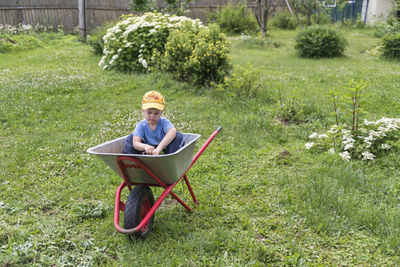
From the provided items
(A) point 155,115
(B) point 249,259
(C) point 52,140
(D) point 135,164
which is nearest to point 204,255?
(B) point 249,259

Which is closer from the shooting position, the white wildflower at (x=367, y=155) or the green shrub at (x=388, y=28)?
the white wildflower at (x=367, y=155)

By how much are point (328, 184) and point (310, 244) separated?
0.95m

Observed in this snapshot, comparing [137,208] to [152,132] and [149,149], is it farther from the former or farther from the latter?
[152,132]

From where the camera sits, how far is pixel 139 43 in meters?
8.88

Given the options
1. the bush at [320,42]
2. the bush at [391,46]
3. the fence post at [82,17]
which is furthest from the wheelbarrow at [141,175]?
the fence post at [82,17]

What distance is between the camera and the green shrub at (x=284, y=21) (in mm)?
20203

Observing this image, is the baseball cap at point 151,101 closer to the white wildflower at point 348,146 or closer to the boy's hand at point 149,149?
the boy's hand at point 149,149

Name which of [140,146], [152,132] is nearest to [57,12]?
[152,132]

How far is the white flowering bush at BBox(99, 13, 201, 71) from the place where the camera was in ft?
28.7

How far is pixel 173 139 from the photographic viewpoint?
3.23 metres

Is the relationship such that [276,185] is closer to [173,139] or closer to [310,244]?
[310,244]

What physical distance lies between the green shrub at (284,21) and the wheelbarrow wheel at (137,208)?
19196mm

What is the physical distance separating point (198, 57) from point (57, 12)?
1166cm

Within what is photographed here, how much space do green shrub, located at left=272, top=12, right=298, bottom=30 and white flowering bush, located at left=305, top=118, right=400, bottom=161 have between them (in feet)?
55.6
